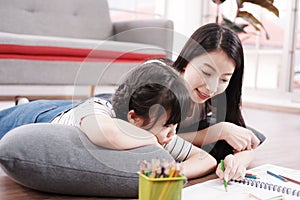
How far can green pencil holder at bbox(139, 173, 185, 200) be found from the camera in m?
0.64

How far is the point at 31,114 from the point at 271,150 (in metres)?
0.89

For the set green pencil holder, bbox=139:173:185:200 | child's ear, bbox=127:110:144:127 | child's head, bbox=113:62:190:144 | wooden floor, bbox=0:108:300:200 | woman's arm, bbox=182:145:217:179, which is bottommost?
wooden floor, bbox=0:108:300:200

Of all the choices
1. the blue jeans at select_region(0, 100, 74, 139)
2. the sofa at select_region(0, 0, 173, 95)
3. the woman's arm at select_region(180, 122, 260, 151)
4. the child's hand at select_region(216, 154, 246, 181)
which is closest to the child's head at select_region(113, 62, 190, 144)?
the child's hand at select_region(216, 154, 246, 181)

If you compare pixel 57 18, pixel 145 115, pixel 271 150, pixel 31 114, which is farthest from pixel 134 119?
pixel 57 18

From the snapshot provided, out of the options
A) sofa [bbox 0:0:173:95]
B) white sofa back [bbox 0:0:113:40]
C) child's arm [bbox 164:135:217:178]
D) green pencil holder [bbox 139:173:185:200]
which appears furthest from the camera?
white sofa back [bbox 0:0:113:40]

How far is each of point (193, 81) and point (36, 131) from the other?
0.38 m

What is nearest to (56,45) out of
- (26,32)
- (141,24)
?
(26,32)

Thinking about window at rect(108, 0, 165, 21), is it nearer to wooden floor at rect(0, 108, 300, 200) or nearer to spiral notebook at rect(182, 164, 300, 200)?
wooden floor at rect(0, 108, 300, 200)

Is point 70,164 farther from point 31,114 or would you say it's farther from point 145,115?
point 31,114

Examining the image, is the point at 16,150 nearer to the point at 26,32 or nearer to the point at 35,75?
the point at 35,75

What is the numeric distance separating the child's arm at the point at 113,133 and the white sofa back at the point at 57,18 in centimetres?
200

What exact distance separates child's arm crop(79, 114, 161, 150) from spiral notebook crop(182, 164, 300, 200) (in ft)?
0.48

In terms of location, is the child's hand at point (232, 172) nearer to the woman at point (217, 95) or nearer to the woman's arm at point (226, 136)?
the woman at point (217, 95)

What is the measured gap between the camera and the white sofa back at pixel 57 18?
108 inches
